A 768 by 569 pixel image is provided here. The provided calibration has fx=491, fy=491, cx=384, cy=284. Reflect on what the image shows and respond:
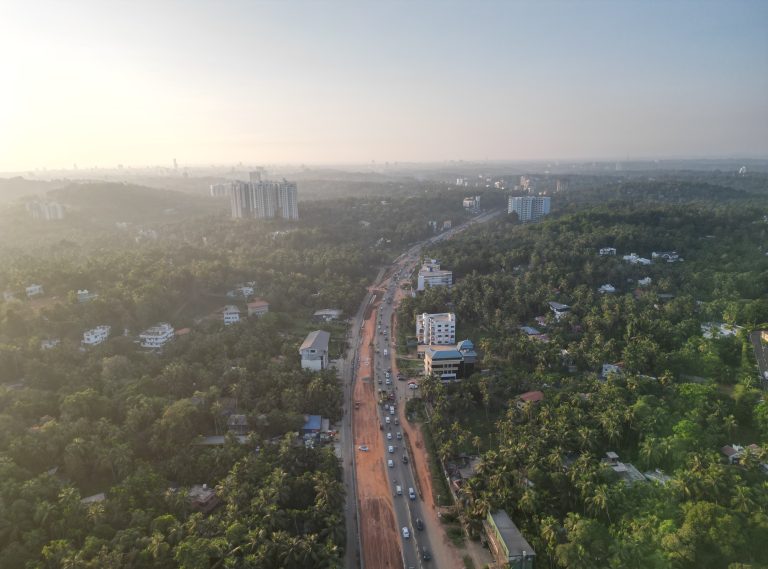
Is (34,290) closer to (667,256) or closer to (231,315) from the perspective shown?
(231,315)

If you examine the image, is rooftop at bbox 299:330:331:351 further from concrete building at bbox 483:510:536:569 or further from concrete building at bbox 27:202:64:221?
concrete building at bbox 27:202:64:221

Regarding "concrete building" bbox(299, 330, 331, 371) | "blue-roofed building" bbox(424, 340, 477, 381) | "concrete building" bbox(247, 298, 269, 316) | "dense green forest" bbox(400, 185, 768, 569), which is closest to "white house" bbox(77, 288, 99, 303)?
"concrete building" bbox(247, 298, 269, 316)

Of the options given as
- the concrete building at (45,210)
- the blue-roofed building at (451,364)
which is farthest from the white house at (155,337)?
the concrete building at (45,210)

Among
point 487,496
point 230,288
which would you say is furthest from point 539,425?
point 230,288

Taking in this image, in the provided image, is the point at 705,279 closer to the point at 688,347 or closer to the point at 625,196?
the point at 688,347

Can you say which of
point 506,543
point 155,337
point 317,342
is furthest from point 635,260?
point 155,337
